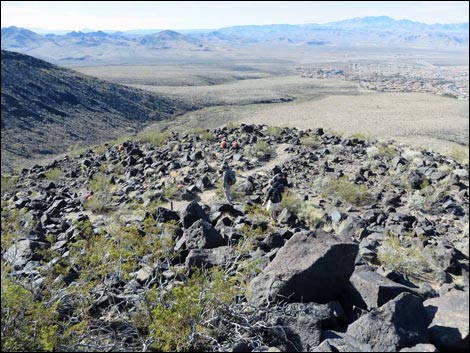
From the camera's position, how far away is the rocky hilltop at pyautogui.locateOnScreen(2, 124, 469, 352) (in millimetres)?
4242

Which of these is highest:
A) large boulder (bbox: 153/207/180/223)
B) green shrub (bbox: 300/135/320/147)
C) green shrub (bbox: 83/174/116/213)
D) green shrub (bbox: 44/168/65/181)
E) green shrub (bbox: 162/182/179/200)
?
large boulder (bbox: 153/207/180/223)

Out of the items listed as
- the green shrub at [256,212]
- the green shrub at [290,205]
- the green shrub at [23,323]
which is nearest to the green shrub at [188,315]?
the green shrub at [23,323]

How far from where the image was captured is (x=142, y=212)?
969 cm

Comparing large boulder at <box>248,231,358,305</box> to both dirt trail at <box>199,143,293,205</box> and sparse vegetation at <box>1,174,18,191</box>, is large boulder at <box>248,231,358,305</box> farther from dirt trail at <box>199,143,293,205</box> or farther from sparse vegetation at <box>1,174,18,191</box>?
sparse vegetation at <box>1,174,18,191</box>

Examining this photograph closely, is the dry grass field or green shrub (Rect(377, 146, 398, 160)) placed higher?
green shrub (Rect(377, 146, 398, 160))

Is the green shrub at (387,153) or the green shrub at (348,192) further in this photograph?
the green shrub at (387,153)

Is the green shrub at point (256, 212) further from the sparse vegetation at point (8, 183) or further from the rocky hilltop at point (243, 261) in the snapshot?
the sparse vegetation at point (8, 183)

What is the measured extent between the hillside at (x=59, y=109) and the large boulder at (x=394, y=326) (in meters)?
23.8

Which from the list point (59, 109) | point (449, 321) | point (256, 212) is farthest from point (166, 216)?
point (59, 109)

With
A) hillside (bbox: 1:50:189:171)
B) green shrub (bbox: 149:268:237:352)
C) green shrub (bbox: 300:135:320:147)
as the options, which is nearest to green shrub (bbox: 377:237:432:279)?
green shrub (bbox: 149:268:237:352)

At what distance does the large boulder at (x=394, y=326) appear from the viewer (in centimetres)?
406

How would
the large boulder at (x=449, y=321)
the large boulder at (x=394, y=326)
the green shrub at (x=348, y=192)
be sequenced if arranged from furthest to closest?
the green shrub at (x=348, y=192) → the large boulder at (x=449, y=321) → the large boulder at (x=394, y=326)

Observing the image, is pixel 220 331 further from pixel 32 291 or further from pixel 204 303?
pixel 32 291

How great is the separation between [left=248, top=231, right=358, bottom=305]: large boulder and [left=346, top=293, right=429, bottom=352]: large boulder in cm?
73
